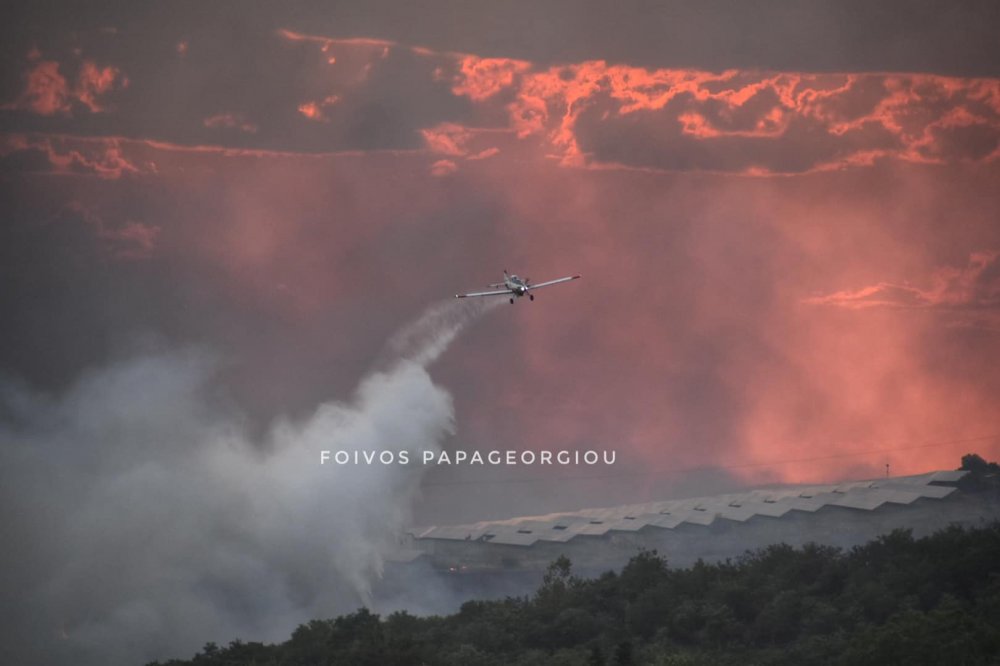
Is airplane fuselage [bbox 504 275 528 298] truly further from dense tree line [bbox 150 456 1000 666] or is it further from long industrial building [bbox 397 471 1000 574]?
long industrial building [bbox 397 471 1000 574]

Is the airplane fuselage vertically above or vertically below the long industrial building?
above

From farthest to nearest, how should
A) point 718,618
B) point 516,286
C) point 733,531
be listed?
point 733,531 < point 516,286 < point 718,618

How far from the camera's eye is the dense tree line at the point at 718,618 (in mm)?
111625

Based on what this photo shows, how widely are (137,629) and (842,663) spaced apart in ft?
313

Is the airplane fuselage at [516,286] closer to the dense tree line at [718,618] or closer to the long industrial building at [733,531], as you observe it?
the dense tree line at [718,618]

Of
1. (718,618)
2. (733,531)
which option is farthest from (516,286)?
(733,531)

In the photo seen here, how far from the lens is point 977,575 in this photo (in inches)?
5049

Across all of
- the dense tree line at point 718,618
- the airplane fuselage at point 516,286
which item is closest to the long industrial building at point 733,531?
the dense tree line at point 718,618

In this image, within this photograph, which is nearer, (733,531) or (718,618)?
(718,618)

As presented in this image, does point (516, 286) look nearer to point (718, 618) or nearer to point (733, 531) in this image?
point (718, 618)

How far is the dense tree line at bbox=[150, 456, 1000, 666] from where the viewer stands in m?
112

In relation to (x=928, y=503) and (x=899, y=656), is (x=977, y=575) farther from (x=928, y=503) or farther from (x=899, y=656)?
(x=928, y=503)

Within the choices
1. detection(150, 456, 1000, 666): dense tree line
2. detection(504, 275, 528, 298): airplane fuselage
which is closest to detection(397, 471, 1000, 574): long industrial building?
detection(150, 456, 1000, 666): dense tree line

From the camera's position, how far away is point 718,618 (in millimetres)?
123000
